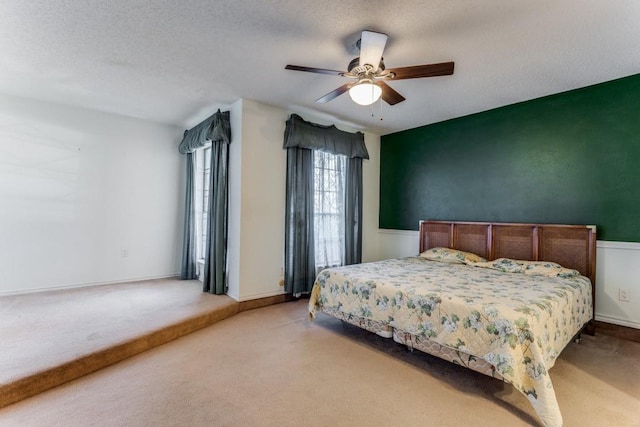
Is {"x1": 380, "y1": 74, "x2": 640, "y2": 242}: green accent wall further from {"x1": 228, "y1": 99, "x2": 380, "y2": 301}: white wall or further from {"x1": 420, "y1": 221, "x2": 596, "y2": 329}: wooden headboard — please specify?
{"x1": 228, "y1": 99, "x2": 380, "y2": 301}: white wall

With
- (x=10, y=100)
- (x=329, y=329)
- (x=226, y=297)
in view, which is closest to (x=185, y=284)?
(x=226, y=297)

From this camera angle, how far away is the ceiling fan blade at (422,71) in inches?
81.2

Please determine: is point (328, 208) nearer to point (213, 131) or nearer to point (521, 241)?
point (213, 131)

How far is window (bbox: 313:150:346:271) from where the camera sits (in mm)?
4348

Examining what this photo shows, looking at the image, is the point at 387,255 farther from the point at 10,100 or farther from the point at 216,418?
the point at 10,100

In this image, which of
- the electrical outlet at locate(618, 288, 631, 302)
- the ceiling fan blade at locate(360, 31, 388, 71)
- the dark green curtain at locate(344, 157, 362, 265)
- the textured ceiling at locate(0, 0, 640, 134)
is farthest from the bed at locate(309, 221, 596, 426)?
the ceiling fan blade at locate(360, 31, 388, 71)

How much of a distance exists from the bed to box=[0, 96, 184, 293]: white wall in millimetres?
2934

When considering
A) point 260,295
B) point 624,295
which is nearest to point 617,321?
point 624,295

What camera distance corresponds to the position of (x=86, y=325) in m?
2.74

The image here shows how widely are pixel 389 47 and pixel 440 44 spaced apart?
40 centimetres

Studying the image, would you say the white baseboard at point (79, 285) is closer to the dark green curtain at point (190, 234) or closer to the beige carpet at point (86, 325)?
the beige carpet at point (86, 325)

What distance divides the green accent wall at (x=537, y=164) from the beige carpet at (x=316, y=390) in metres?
1.36

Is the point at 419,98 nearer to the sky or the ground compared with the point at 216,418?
nearer to the sky

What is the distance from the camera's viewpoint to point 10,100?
3.58m
